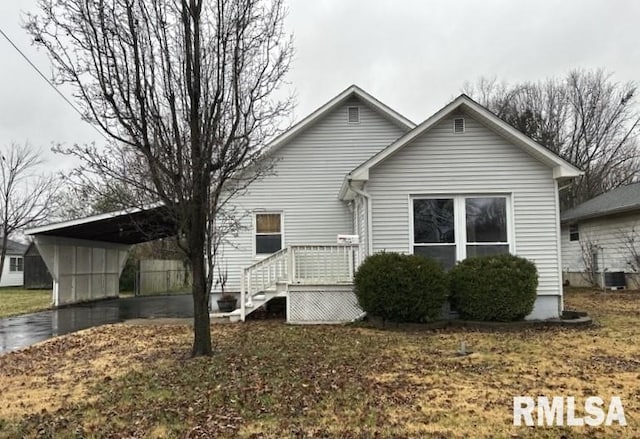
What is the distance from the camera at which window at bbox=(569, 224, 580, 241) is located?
2412 cm

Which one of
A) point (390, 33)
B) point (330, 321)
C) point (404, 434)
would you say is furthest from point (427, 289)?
point (390, 33)

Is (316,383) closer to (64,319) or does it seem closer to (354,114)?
(354,114)

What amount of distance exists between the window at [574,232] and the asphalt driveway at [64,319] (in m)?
17.9

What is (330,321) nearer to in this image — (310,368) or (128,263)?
(310,368)

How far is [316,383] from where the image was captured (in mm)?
6352

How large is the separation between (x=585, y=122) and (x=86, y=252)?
30.9m

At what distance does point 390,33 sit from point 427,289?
28.9ft

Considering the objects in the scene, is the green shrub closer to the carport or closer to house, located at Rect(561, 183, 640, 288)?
the carport

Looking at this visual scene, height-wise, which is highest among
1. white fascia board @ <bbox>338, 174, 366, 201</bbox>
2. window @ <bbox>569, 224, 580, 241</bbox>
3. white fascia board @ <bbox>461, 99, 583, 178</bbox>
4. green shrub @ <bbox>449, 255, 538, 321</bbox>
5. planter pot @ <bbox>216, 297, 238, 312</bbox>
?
white fascia board @ <bbox>461, 99, 583, 178</bbox>

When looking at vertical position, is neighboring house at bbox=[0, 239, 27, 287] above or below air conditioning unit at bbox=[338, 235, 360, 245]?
below

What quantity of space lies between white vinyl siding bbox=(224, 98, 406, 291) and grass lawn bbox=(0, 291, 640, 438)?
5.15m

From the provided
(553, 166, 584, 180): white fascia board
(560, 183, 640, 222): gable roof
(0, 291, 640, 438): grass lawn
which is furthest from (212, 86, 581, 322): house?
(560, 183, 640, 222): gable roof

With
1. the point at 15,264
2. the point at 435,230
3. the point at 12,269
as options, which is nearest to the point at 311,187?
the point at 435,230

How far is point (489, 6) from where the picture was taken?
15.3 meters
